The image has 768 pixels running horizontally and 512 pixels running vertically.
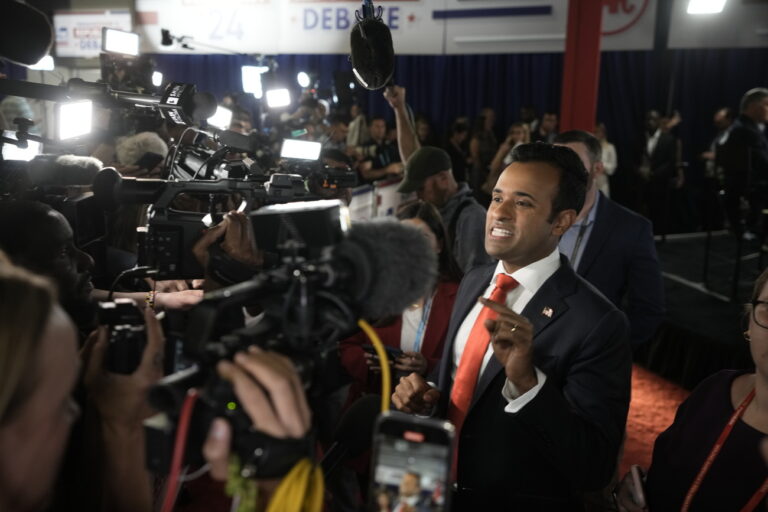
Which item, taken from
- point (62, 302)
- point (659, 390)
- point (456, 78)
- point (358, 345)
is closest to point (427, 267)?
point (62, 302)

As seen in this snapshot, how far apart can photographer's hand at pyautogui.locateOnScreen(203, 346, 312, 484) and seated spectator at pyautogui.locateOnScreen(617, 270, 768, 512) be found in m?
0.93

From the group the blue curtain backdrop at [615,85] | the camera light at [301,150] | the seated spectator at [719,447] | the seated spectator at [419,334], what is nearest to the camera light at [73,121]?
the camera light at [301,150]

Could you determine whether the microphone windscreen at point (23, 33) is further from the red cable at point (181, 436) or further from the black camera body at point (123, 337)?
the red cable at point (181, 436)

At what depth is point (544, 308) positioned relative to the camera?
1438mm

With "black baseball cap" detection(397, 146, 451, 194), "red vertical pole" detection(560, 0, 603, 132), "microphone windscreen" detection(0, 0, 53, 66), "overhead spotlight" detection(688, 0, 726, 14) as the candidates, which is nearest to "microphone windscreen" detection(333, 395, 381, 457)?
"microphone windscreen" detection(0, 0, 53, 66)

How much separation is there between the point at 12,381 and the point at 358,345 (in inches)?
53.2

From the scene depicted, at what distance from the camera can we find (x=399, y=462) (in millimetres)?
779

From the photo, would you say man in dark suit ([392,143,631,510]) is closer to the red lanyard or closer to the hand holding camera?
the hand holding camera

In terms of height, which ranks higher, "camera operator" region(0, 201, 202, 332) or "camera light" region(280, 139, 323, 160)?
"camera light" region(280, 139, 323, 160)

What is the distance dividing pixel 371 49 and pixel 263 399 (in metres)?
1.62

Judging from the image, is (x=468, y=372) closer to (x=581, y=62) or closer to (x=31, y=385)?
(x=31, y=385)

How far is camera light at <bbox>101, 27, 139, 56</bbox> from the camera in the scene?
3.59 metres

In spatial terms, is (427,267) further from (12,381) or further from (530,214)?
(530,214)

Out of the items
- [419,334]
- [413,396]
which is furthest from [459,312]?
[419,334]
